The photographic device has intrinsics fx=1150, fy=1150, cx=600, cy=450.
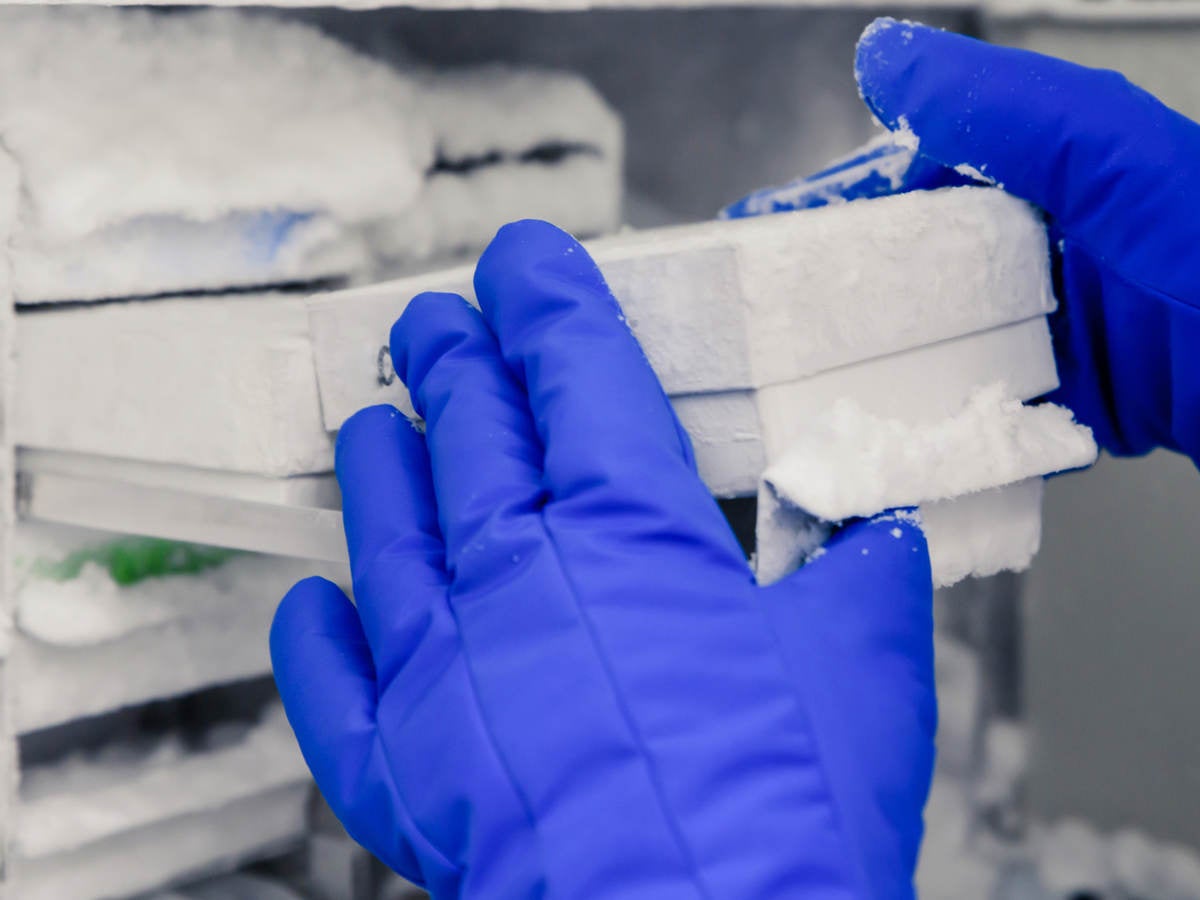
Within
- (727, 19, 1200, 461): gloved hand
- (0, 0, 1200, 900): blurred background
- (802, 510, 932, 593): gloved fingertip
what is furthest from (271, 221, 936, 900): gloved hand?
(727, 19, 1200, 461): gloved hand

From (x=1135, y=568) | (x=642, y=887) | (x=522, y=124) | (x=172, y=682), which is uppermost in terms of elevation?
(x=522, y=124)

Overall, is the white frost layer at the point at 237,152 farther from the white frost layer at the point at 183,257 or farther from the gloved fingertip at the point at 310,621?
the gloved fingertip at the point at 310,621

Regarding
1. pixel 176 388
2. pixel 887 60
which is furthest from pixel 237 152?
pixel 887 60

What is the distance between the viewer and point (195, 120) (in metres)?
0.84

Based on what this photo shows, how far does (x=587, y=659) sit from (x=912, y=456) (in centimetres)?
20

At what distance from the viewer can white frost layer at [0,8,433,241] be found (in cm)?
76

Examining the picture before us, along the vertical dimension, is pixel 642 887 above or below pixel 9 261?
below

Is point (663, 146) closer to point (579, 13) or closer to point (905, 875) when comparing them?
point (579, 13)

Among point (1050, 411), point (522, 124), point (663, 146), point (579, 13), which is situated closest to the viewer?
point (1050, 411)

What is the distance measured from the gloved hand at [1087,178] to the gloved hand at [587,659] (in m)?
0.26

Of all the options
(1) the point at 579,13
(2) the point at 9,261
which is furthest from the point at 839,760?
(1) the point at 579,13

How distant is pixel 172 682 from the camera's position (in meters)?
0.83

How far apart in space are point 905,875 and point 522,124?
756mm

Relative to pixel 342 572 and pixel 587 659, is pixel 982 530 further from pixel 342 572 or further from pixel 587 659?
pixel 342 572
